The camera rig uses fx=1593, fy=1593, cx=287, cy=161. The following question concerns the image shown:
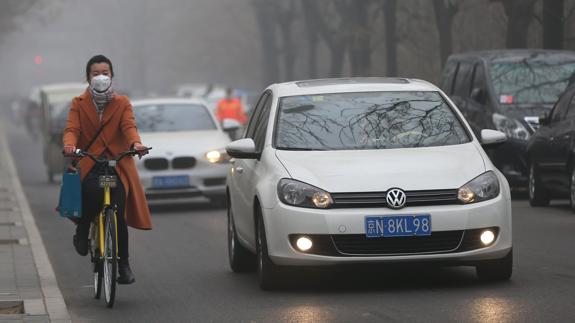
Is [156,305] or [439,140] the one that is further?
[439,140]

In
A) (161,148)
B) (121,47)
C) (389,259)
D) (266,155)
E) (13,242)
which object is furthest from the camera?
(121,47)

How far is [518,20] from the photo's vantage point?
30.1 meters

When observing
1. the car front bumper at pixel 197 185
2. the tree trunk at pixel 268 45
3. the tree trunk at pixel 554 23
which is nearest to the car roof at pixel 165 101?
the car front bumper at pixel 197 185

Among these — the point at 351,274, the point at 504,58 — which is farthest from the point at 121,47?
the point at 351,274

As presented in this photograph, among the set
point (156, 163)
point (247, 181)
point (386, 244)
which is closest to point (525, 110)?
point (156, 163)

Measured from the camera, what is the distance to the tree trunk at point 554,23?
28.4 meters

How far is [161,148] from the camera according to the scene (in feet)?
68.5

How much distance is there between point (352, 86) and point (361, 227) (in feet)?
6.31

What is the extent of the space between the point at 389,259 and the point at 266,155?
132cm

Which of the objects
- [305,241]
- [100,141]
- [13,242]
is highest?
[100,141]

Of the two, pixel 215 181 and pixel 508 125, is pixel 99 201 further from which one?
pixel 508 125

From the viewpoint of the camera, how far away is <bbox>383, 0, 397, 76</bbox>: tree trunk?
135 ft

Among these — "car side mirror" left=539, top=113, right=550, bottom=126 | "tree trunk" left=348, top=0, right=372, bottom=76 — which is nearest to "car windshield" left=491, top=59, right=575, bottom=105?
"car side mirror" left=539, top=113, right=550, bottom=126

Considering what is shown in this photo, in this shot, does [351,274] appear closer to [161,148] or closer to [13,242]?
[13,242]
